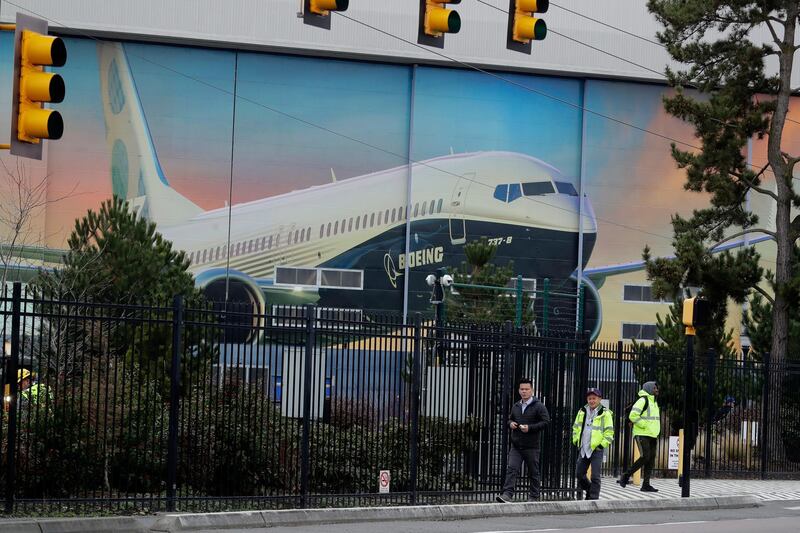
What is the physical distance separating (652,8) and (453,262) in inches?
724

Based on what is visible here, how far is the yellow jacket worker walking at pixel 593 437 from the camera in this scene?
18422 mm

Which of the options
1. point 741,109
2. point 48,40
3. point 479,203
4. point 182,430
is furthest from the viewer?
point 479,203

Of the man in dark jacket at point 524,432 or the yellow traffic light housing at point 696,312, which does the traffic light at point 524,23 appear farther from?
the yellow traffic light housing at point 696,312

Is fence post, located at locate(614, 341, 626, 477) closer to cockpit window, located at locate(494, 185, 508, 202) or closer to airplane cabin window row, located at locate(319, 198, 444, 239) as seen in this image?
airplane cabin window row, located at locate(319, 198, 444, 239)

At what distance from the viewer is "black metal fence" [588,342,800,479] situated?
2586cm

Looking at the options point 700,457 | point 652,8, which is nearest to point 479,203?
point 652,8

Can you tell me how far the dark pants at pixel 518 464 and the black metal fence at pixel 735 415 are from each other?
303 inches

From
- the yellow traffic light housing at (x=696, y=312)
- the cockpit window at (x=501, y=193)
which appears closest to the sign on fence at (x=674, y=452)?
the yellow traffic light housing at (x=696, y=312)

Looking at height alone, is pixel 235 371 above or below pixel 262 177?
below

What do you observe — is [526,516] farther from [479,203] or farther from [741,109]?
[479,203]

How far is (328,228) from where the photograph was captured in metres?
47.3

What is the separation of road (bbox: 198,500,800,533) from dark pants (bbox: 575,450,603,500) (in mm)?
690

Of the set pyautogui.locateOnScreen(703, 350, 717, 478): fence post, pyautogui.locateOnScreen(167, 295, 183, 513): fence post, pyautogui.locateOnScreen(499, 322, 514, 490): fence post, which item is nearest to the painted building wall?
pyautogui.locateOnScreen(703, 350, 717, 478): fence post

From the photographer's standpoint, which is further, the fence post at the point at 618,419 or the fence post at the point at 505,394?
the fence post at the point at 618,419
